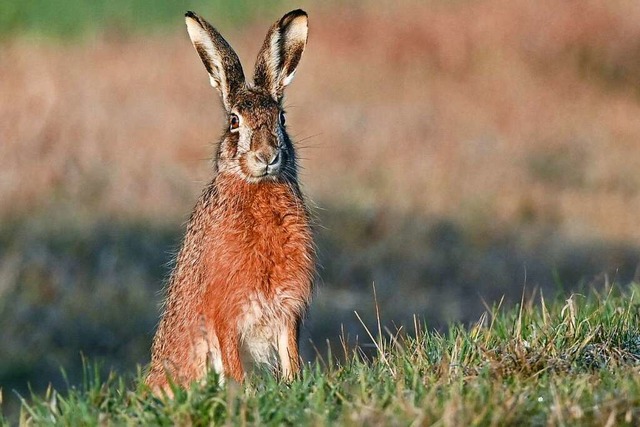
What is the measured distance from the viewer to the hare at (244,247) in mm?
5949

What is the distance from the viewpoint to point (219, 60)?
6.38m

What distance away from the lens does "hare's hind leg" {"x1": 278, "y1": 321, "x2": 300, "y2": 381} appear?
5.93 metres

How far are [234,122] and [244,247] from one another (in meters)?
0.67

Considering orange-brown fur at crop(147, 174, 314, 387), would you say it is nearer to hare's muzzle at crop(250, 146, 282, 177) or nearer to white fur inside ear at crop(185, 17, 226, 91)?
hare's muzzle at crop(250, 146, 282, 177)

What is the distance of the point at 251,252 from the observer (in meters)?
6.00

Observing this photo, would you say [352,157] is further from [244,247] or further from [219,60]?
[244,247]

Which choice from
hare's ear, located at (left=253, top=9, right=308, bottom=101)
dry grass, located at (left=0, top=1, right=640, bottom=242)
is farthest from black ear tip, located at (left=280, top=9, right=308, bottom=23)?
dry grass, located at (left=0, top=1, right=640, bottom=242)

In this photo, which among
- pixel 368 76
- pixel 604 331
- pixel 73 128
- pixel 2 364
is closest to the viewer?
pixel 604 331

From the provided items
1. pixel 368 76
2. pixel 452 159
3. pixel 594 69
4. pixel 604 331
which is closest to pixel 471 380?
pixel 604 331

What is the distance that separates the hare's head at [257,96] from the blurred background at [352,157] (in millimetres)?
1853

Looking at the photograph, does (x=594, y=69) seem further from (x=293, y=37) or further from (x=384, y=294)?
(x=293, y=37)

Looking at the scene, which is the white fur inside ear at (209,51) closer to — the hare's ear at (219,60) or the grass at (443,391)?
the hare's ear at (219,60)

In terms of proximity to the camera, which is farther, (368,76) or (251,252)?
(368,76)

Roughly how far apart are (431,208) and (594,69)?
7484 mm
